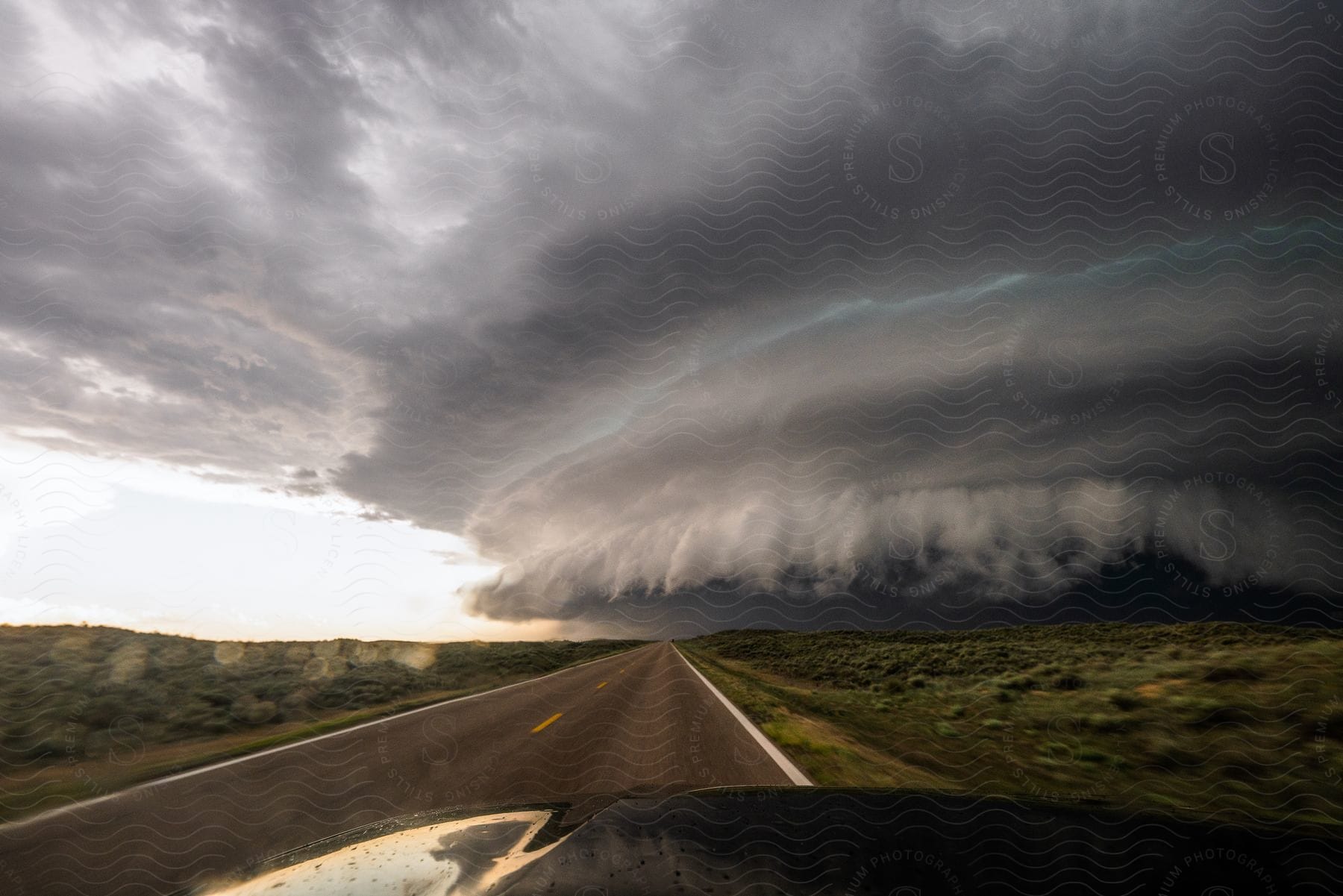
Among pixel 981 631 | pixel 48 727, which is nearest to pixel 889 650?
pixel 981 631

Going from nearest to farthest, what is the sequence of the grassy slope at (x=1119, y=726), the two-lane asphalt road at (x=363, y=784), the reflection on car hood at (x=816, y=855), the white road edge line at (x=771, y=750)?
the reflection on car hood at (x=816, y=855) → the two-lane asphalt road at (x=363, y=784) → the white road edge line at (x=771, y=750) → the grassy slope at (x=1119, y=726)

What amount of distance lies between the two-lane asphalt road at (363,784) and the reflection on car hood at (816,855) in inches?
24.8

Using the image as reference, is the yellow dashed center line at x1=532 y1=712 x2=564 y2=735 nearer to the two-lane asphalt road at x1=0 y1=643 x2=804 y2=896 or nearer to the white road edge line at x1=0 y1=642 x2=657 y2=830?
the two-lane asphalt road at x1=0 y1=643 x2=804 y2=896

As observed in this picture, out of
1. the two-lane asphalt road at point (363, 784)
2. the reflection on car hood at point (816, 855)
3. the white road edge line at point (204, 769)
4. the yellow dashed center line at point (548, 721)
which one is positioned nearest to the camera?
the reflection on car hood at point (816, 855)

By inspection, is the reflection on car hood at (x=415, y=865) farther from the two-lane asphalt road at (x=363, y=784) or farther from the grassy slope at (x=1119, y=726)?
the grassy slope at (x=1119, y=726)

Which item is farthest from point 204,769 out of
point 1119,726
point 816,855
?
point 1119,726

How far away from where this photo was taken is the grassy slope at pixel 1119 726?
6227mm

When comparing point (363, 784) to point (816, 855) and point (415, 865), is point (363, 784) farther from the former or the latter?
point (816, 855)

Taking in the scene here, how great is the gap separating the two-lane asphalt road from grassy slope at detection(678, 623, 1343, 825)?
1.95m

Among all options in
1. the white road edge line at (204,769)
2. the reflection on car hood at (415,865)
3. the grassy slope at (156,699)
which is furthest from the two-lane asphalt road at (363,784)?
the grassy slope at (156,699)

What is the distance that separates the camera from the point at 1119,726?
25.8ft

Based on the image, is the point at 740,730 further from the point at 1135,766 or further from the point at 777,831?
the point at 777,831

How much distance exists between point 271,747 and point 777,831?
368 inches

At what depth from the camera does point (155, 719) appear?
389 inches
